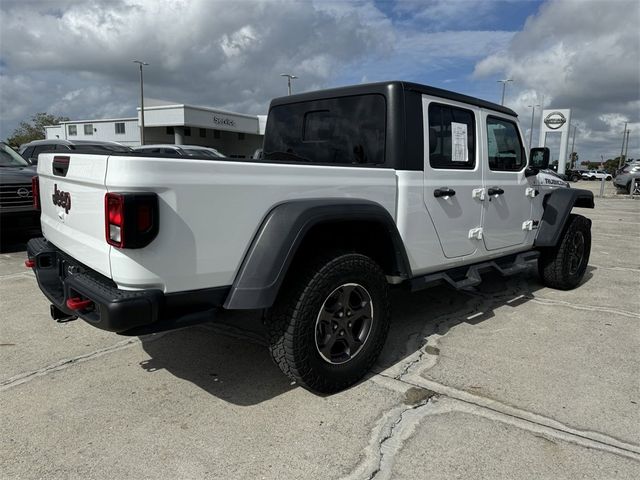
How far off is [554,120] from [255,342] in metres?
25.1

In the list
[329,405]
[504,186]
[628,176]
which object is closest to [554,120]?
[628,176]

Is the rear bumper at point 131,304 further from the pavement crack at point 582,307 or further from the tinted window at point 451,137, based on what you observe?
the pavement crack at point 582,307

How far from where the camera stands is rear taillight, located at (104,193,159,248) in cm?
221

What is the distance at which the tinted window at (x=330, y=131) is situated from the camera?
3.52 m

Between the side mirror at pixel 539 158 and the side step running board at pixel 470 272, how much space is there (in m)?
0.91

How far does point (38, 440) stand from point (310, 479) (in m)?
1.46

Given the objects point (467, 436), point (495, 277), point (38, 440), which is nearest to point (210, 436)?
point (38, 440)

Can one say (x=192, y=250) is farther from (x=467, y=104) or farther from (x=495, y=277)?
(x=495, y=277)

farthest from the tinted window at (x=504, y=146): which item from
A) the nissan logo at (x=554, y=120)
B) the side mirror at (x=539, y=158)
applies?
the nissan logo at (x=554, y=120)

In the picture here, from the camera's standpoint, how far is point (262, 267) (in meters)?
2.59

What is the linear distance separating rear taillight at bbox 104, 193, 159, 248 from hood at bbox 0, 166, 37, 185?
539 centimetres

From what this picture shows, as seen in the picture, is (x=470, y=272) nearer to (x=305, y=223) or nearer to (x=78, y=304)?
(x=305, y=223)

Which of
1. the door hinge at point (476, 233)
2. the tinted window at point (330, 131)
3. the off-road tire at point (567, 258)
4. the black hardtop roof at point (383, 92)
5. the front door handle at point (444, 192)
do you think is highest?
the black hardtop roof at point (383, 92)

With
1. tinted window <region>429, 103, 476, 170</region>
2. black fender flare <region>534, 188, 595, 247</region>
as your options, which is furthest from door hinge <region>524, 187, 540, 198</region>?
tinted window <region>429, 103, 476, 170</region>
